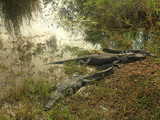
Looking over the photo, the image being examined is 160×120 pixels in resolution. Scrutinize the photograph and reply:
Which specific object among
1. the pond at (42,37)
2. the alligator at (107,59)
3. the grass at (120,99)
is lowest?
the grass at (120,99)

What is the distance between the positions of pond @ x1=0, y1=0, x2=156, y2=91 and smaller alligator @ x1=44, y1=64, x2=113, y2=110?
80 cm

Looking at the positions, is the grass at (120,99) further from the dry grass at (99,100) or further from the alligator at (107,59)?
the alligator at (107,59)

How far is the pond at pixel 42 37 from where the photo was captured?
196 inches

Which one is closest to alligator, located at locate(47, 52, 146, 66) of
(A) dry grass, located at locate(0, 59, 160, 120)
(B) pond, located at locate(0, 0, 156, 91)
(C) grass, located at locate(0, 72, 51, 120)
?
(B) pond, located at locate(0, 0, 156, 91)

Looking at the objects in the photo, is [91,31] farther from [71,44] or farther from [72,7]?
[72,7]

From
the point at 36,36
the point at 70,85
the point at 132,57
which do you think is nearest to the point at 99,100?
the point at 70,85

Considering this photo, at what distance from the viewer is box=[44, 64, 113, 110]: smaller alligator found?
3.56 metres

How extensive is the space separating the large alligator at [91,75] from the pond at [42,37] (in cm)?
77

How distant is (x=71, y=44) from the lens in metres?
6.46

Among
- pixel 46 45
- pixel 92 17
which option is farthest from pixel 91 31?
pixel 46 45

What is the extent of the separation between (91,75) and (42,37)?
3.47 m

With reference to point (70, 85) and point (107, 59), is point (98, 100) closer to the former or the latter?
point (70, 85)

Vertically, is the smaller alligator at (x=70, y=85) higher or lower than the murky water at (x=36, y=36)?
lower

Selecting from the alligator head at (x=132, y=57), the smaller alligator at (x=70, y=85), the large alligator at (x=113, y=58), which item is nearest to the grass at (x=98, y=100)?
the smaller alligator at (x=70, y=85)
